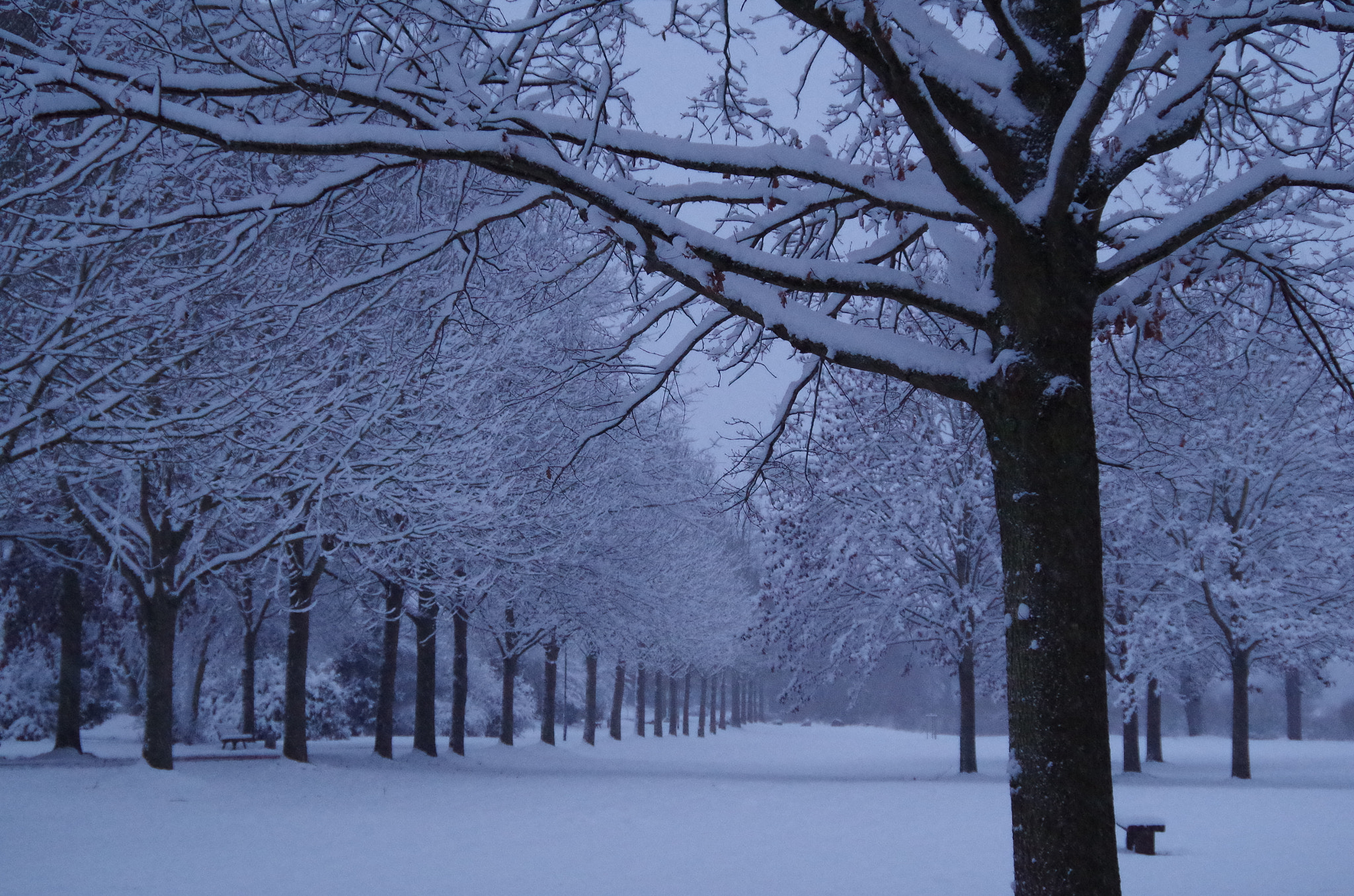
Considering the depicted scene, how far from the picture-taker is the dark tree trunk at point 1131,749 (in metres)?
21.0

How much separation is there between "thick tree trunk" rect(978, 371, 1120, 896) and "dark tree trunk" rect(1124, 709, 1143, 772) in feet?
63.5

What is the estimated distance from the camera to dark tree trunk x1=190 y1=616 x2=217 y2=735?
25.1 metres

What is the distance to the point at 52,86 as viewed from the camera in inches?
175

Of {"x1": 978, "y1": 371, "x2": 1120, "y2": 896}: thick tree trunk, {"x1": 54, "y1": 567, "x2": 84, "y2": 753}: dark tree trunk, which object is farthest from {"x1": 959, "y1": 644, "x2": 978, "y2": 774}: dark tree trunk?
{"x1": 54, "y1": 567, "x2": 84, "y2": 753}: dark tree trunk

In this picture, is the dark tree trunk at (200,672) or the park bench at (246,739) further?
the dark tree trunk at (200,672)

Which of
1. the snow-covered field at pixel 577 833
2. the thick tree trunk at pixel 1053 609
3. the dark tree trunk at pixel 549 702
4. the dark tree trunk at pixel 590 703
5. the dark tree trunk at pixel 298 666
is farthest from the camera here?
the dark tree trunk at pixel 590 703

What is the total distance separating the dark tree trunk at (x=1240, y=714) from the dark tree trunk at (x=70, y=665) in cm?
2330

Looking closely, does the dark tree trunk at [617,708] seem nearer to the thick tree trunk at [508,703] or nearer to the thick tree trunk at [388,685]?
the thick tree trunk at [508,703]

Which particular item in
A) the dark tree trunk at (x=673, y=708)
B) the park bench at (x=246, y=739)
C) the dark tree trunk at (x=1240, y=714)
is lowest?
the dark tree trunk at (x=673, y=708)

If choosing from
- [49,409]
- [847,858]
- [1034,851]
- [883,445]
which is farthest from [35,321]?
[883,445]

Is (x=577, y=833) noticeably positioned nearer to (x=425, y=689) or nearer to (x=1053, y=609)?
(x=1053, y=609)

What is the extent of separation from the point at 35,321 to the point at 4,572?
38.2 feet

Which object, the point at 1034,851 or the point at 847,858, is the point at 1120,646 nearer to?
the point at 847,858

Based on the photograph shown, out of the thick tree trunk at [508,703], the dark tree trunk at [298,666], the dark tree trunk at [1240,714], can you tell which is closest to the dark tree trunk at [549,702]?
the thick tree trunk at [508,703]
